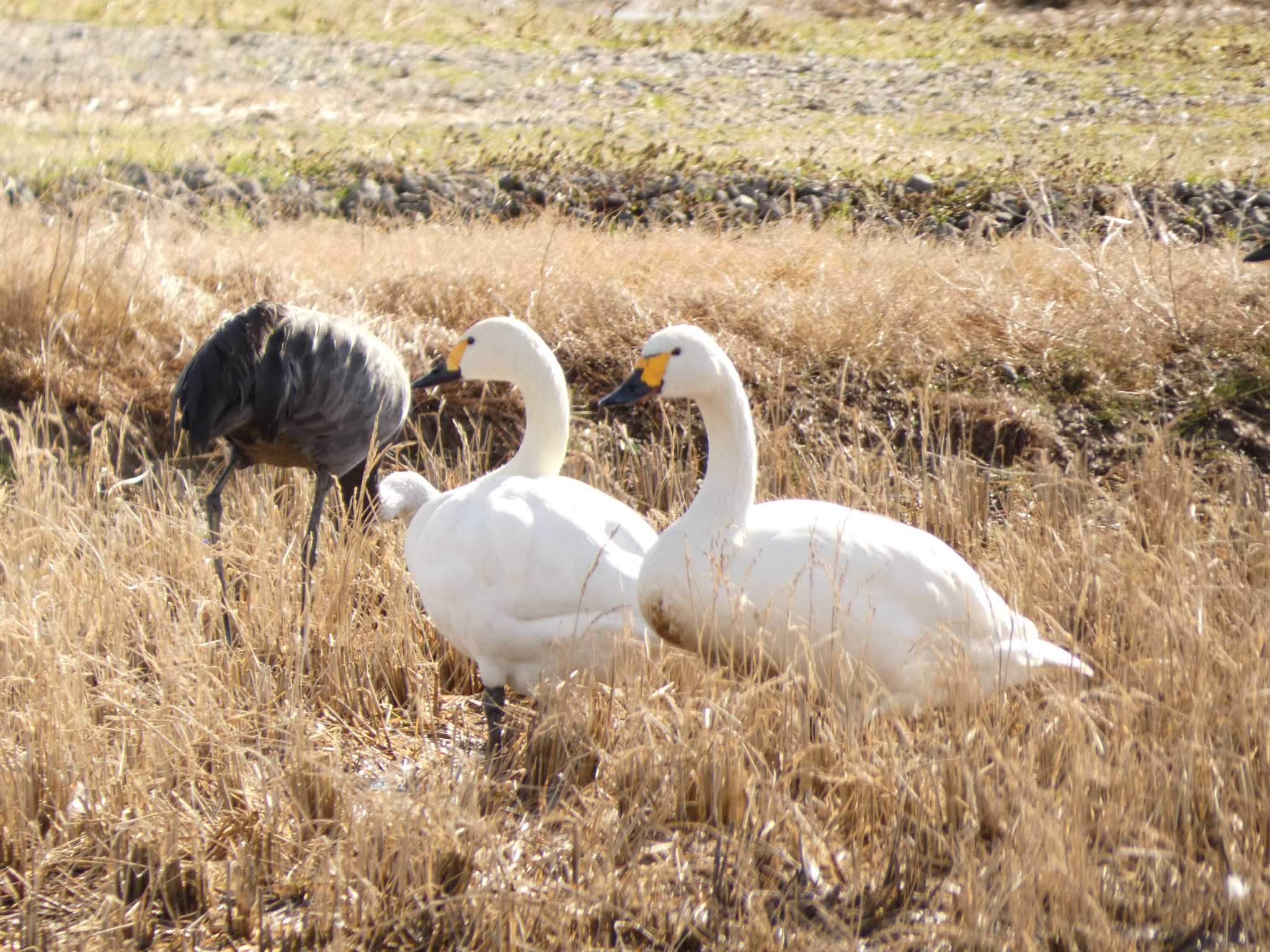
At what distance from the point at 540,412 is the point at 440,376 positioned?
16.0 inches

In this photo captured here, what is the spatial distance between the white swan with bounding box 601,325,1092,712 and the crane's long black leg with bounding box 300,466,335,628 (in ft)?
4.14

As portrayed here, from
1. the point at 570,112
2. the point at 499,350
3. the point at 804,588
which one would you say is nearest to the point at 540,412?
the point at 499,350

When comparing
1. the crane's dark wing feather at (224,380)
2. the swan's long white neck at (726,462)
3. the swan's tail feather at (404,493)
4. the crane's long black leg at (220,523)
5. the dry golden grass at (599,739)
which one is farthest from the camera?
the crane's dark wing feather at (224,380)

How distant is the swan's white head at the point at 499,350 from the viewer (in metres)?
4.36

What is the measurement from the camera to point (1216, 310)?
666cm

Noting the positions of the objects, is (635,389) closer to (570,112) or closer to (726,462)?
(726,462)

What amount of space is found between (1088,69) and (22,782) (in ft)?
46.8

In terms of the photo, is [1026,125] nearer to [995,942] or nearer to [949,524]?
[949,524]

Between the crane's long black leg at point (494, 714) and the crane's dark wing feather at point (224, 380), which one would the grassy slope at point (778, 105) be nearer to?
the crane's dark wing feather at point (224, 380)

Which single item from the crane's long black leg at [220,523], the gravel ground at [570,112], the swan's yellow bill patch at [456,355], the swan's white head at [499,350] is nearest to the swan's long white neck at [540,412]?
the swan's white head at [499,350]

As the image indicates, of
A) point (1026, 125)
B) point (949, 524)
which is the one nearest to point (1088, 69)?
point (1026, 125)

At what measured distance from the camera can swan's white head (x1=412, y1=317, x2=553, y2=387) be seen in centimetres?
436

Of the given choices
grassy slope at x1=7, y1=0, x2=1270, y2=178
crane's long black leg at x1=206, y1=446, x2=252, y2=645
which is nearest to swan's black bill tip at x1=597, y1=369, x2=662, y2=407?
crane's long black leg at x1=206, y1=446, x2=252, y2=645

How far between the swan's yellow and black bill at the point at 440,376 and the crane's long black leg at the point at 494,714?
1.10 meters
